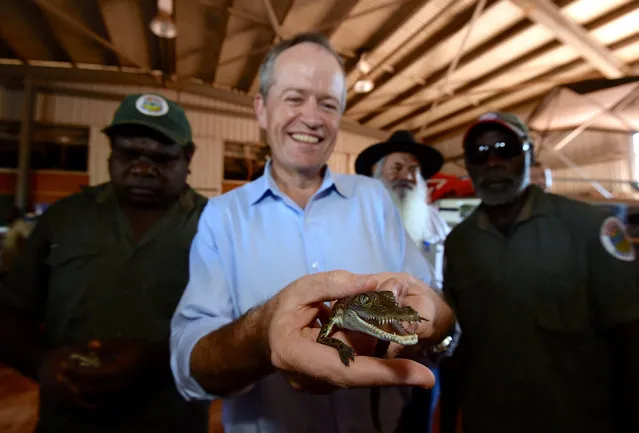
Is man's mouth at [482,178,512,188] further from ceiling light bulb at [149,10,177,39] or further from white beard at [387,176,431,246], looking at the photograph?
ceiling light bulb at [149,10,177,39]

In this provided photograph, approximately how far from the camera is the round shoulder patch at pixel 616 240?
2.04m

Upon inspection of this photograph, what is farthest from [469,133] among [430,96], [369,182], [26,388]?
[430,96]

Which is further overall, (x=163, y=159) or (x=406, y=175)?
(x=406, y=175)

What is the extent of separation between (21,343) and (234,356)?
1401mm

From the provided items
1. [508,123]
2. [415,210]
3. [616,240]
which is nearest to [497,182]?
[508,123]

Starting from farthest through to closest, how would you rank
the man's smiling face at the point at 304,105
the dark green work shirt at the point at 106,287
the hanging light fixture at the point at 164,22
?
the hanging light fixture at the point at 164,22 → the dark green work shirt at the point at 106,287 → the man's smiling face at the point at 304,105

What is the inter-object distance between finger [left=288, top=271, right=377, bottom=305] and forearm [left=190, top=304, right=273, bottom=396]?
13 cm

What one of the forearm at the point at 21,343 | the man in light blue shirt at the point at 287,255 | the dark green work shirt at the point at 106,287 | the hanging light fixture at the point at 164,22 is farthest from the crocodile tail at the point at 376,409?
the hanging light fixture at the point at 164,22

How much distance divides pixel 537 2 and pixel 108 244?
6526 mm

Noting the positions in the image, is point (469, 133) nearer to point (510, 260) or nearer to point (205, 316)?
point (510, 260)

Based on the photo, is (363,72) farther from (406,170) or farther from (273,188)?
(273,188)

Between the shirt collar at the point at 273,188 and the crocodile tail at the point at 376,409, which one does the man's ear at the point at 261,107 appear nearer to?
the shirt collar at the point at 273,188

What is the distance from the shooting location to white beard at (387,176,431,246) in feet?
11.9

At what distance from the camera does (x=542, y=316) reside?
209cm
